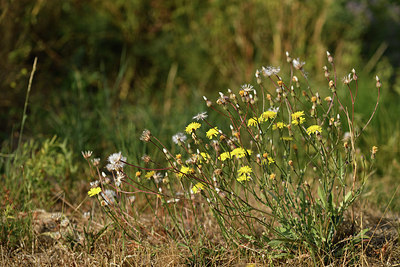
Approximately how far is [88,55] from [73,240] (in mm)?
3726

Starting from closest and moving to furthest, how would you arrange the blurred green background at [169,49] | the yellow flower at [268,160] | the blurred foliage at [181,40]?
1. the yellow flower at [268,160]
2. the blurred green background at [169,49]
3. the blurred foliage at [181,40]

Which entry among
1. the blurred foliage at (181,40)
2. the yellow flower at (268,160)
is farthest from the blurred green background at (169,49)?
the yellow flower at (268,160)

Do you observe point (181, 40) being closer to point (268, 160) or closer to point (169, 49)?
point (169, 49)

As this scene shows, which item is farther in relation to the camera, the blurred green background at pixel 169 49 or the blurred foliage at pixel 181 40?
the blurred foliage at pixel 181 40

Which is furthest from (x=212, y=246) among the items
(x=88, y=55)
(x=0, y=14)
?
(x=88, y=55)

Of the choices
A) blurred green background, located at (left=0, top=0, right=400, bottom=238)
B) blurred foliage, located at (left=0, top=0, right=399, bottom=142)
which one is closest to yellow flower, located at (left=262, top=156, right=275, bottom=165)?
blurred green background, located at (left=0, top=0, right=400, bottom=238)

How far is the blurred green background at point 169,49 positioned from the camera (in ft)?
13.9

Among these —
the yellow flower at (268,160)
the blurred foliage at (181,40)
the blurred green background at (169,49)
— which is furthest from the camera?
the blurred foliage at (181,40)

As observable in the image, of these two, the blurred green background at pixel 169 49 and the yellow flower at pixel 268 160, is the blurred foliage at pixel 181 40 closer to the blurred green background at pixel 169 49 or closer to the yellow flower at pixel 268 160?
the blurred green background at pixel 169 49

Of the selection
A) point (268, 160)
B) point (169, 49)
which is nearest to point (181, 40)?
point (169, 49)

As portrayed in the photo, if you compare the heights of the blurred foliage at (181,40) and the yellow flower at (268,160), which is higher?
the blurred foliage at (181,40)

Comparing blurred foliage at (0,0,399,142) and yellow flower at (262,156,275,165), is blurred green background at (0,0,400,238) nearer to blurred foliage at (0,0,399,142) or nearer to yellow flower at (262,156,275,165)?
blurred foliage at (0,0,399,142)

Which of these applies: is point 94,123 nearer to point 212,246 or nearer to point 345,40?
point 212,246

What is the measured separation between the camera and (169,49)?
596 cm
